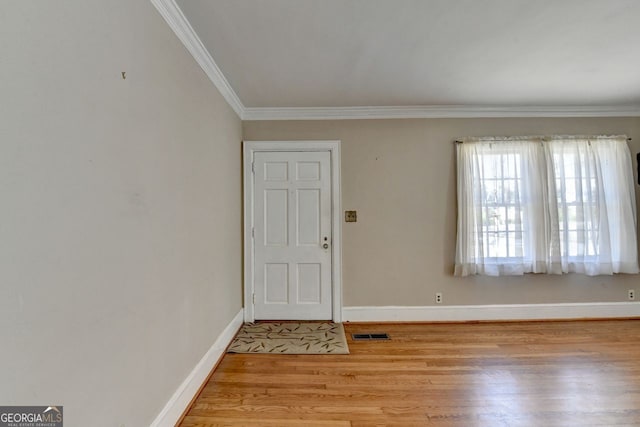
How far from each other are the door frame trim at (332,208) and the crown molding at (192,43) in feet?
2.21

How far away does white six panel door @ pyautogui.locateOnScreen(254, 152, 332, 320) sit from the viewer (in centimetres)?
338

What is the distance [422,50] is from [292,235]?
218cm

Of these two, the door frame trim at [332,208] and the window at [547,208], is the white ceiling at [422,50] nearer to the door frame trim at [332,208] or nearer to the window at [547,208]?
the door frame trim at [332,208]

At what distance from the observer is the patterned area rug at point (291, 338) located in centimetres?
270

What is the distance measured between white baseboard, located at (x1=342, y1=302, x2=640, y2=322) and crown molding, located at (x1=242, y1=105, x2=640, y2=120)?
218cm

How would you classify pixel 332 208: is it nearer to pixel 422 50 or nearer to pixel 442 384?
pixel 422 50

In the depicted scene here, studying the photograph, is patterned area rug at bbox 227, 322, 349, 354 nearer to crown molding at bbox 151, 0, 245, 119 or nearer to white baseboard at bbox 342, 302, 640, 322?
white baseboard at bbox 342, 302, 640, 322

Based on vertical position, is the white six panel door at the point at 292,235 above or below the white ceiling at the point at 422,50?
below

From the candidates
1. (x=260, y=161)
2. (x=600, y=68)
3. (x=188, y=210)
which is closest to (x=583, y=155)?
(x=600, y=68)

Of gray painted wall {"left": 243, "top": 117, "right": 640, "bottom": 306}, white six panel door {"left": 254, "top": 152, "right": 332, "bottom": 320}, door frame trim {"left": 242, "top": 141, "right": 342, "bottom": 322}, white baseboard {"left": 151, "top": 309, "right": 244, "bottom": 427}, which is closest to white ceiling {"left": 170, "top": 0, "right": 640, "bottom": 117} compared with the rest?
gray painted wall {"left": 243, "top": 117, "right": 640, "bottom": 306}

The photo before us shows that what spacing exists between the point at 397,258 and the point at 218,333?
2018 millimetres

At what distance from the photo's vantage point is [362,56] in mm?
2250

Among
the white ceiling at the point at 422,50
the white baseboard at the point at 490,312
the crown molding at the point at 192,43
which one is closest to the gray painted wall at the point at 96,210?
the crown molding at the point at 192,43

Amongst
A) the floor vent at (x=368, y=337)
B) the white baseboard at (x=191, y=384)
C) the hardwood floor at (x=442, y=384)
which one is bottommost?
the hardwood floor at (x=442, y=384)
